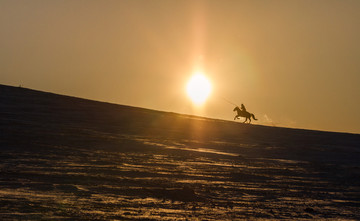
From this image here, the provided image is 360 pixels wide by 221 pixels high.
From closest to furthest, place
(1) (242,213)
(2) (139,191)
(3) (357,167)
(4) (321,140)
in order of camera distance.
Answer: (1) (242,213), (2) (139,191), (3) (357,167), (4) (321,140)

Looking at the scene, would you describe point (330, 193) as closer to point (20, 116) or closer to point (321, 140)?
point (20, 116)

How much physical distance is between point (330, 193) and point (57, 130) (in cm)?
1085

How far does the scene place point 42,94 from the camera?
1225 inches

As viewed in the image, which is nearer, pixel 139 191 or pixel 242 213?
pixel 242 213

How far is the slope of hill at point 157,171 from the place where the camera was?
8.41m

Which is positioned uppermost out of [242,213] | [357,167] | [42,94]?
[42,94]

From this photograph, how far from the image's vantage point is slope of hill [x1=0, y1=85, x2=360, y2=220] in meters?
8.41

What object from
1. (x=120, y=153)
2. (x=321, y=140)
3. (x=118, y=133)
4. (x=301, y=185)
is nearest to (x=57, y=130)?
(x=118, y=133)

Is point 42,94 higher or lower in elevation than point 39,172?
higher

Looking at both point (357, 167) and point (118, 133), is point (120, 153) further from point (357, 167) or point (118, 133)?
point (357, 167)

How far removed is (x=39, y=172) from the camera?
1091 centimetres

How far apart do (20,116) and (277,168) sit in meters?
11.5

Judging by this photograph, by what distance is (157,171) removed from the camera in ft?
41.0

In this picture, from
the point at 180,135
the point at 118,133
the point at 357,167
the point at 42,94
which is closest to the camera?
the point at 357,167
